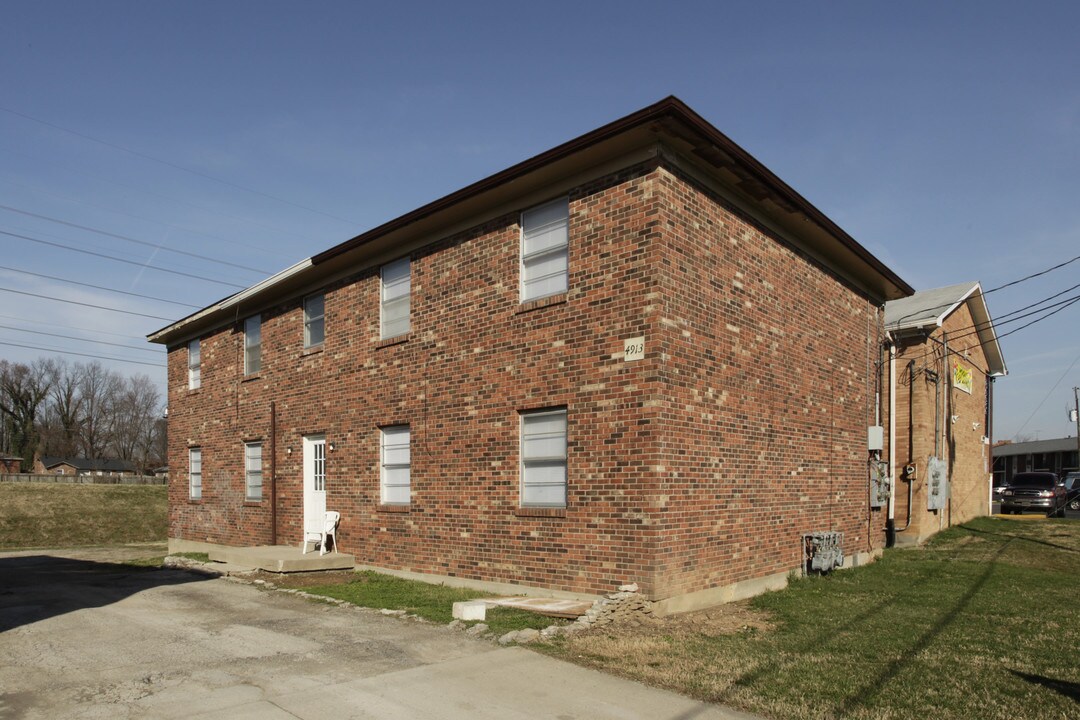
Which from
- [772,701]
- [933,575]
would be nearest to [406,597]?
[772,701]

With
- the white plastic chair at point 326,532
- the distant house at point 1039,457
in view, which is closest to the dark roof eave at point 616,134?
the white plastic chair at point 326,532

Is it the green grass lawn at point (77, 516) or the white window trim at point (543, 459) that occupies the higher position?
the white window trim at point (543, 459)

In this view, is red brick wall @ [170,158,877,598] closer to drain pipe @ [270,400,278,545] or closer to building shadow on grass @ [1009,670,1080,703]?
drain pipe @ [270,400,278,545]

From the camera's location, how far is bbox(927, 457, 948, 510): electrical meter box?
749 inches

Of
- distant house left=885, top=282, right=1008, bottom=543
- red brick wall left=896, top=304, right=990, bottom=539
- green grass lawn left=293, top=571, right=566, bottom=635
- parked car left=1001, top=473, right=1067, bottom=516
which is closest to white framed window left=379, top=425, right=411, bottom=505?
green grass lawn left=293, top=571, right=566, bottom=635

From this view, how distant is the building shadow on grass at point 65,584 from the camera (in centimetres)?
1086

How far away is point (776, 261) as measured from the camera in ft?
42.5

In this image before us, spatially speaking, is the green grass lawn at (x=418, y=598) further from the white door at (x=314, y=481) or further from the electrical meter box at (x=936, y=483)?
the electrical meter box at (x=936, y=483)

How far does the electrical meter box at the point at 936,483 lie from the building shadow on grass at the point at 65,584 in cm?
1618

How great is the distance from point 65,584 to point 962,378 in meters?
22.3

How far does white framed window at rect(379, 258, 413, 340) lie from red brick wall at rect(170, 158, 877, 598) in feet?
0.77

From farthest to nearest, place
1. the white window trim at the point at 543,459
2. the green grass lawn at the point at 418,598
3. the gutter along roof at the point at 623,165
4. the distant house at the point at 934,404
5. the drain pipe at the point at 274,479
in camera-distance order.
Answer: the distant house at the point at 934,404
the drain pipe at the point at 274,479
the white window trim at the point at 543,459
the gutter along roof at the point at 623,165
the green grass lawn at the point at 418,598

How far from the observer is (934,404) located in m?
19.8

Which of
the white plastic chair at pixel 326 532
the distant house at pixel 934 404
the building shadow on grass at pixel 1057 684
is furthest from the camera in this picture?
the distant house at pixel 934 404
